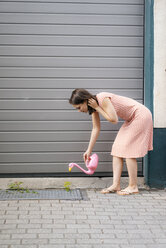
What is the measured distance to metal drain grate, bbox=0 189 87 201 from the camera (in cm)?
569

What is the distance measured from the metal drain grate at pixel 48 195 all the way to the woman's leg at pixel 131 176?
62 centimetres

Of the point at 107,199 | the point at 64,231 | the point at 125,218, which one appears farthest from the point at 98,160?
the point at 64,231

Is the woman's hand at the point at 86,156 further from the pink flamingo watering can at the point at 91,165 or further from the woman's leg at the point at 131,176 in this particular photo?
the woman's leg at the point at 131,176

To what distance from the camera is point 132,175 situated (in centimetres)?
598

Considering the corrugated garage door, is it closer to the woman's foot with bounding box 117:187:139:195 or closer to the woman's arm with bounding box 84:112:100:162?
the woman's arm with bounding box 84:112:100:162

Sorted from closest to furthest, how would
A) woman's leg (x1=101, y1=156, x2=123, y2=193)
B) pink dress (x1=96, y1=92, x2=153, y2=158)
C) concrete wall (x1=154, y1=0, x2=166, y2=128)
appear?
pink dress (x1=96, y1=92, x2=153, y2=158) → woman's leg (x1=101, y1=156, x2=123, y2=193) → concrete wall (x1=154, y1=0, x2=166, y2=128)

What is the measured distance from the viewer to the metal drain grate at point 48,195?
5686 millimetres

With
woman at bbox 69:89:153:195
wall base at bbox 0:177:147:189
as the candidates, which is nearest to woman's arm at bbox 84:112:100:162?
woman at bbox 69:89:153:195

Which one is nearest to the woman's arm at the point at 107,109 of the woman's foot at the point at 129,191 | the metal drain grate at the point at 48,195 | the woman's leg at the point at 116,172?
the woman's leg at the point at 116,172

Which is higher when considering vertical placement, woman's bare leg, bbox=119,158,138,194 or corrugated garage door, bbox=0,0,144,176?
corrugated garage door, bbox=0,0,144,176

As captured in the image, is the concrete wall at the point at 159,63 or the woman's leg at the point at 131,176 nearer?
the woman's leg at the point at 131,176

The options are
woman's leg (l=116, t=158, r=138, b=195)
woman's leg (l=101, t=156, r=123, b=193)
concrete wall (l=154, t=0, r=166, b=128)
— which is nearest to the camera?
woman's leg (l=116, t=158, r=138, b=195)

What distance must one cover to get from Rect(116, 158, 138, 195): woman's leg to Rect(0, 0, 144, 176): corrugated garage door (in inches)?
22.7

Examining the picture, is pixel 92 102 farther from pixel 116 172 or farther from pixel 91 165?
pixel 116 172
